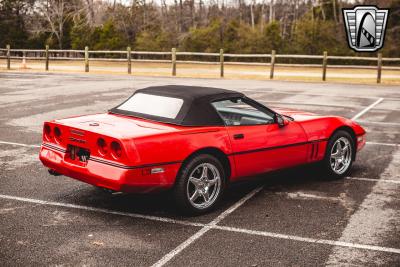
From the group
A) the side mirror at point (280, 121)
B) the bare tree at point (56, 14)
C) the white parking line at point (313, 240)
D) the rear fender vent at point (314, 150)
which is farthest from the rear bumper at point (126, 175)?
the bare tree at point (56, 14)

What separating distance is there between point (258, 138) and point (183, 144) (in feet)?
3.54

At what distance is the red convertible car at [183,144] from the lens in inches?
208

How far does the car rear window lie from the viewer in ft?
19.6

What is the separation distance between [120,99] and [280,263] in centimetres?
1244

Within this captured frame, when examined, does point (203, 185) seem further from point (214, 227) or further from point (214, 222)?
point (214, 227)

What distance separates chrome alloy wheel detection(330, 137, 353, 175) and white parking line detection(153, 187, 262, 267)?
1.20 m

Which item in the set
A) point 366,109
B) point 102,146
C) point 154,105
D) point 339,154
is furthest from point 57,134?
point 366,109

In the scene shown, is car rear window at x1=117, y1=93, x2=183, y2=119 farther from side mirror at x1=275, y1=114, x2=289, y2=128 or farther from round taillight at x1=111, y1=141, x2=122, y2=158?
side mirror at x1=275, y1=114, x2=289, y2=128

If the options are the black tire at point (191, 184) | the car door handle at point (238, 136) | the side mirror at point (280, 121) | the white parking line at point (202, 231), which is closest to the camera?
the white parking line at point (202, 231)

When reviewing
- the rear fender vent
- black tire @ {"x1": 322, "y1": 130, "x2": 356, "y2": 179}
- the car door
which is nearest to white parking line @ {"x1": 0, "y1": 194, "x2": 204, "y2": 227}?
the car door

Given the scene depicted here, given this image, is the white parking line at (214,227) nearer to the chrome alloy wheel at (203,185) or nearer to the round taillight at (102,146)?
the chrome alloy wheel at (203,185)

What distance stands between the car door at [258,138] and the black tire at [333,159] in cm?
48

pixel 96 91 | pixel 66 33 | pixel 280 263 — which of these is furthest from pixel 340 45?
pixel 280 263

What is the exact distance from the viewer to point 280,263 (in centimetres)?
447
